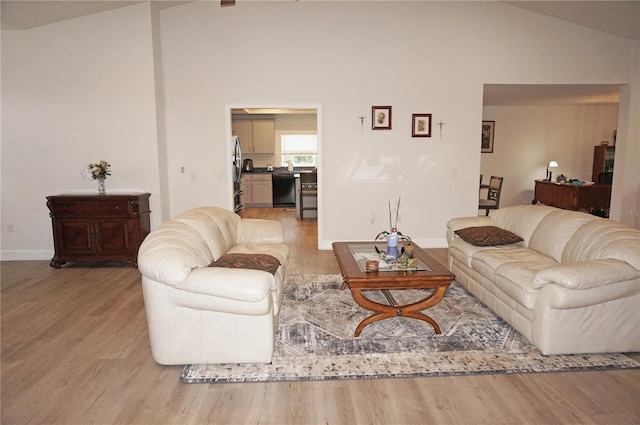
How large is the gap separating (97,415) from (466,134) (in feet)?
18.0

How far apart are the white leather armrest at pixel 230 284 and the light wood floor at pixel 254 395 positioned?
1.80ft

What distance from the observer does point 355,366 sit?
274cm

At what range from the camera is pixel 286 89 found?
589 centimetres

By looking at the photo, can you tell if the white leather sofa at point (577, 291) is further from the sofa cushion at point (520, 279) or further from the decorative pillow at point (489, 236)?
the decorative pillow at point (489, 236)

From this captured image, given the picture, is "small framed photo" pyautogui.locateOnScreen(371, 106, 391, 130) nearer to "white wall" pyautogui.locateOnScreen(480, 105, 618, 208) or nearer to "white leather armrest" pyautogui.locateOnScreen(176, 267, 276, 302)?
"white leather armrest" pyautogui.locateOnScreen(176, 267, 276, 302)

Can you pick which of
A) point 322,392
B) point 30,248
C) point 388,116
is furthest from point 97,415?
point 388,116

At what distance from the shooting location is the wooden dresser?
5238 mm

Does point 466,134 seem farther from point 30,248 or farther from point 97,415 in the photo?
point 30,248

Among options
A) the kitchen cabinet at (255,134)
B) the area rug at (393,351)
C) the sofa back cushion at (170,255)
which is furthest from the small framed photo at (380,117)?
the kitchen cabinet at (255,134)

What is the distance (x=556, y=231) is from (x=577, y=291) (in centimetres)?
116

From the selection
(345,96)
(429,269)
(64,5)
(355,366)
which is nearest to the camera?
(355,366)

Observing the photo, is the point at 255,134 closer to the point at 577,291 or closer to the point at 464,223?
the point at 464,223

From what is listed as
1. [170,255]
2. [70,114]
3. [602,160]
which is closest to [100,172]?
[70,114]

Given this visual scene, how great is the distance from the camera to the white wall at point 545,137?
962 cm
